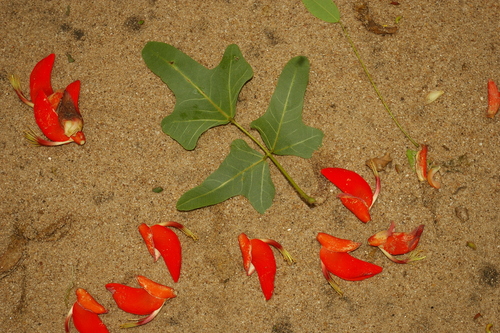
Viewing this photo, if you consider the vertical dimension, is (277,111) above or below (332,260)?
above

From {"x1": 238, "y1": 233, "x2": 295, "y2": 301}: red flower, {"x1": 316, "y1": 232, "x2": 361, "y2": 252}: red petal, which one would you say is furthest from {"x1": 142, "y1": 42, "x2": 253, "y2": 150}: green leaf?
{"x1": 316, "y1": 232, "x2": 361, "y2": 252}: red petal

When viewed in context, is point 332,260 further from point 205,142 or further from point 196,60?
point 196,60

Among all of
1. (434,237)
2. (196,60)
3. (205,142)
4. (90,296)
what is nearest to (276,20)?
(196,60)

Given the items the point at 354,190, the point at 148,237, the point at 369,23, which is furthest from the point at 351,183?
the point at 148,237

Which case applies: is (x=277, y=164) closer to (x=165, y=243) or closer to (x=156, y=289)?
(x=165, y=243)

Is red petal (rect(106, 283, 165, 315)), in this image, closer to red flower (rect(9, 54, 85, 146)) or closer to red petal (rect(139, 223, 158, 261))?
red petal (rect(139, 223, 158, 261))

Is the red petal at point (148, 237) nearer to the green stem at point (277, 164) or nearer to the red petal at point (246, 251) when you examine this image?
the red petal at point (246, 251)
